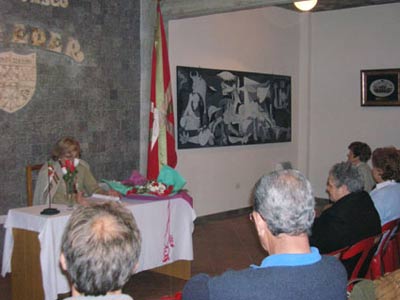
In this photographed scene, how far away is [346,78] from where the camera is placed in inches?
347

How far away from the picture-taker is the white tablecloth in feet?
11.7

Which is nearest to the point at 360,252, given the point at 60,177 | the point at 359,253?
the point at 359,253

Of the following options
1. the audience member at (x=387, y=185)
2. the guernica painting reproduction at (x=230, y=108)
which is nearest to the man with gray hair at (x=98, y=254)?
the audience member at (x=387, y=185)

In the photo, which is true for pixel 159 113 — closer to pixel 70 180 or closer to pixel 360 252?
pixel 70 180

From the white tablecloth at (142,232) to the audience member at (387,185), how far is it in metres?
1.60

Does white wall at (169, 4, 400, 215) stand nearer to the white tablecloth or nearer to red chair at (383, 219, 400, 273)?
the white tablecloth

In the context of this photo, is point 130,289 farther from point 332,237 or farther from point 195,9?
point 195,9

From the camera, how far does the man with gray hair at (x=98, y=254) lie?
1.58 metres

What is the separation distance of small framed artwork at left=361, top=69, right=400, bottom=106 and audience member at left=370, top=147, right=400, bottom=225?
15.5ft

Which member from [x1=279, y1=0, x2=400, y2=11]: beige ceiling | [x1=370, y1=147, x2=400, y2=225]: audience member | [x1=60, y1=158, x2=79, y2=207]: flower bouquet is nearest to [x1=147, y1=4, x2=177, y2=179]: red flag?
[x1=60, y1=158, x2=79, y2=207]: flower bouquet

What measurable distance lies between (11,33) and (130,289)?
102 inches

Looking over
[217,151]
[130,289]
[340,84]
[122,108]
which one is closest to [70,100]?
[122,108]

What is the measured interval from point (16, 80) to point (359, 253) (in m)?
3.60

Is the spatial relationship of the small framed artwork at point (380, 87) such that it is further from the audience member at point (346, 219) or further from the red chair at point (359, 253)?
the red chair at point (359, 253)
